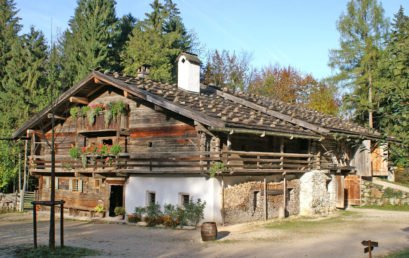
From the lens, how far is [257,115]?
73.8ft

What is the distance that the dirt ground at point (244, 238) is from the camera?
13422mm

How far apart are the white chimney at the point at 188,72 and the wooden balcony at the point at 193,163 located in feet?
17.9

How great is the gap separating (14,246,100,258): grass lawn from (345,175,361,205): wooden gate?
16919 mm

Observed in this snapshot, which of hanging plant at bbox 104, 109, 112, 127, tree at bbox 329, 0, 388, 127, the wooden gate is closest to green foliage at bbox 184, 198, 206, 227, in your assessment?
hanging plant at bbox 104, 109, 112, 127

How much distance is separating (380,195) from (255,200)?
1155 cm

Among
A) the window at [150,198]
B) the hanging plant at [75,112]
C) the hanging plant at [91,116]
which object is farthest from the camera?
the hanging plant at [75,112]

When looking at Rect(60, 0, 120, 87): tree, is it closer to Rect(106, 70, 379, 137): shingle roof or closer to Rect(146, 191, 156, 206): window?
Rect(106, 70, 379, 137): shingle roof

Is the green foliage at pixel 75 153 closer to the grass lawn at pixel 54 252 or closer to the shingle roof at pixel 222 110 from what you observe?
the shingle roof at pixel 222 110

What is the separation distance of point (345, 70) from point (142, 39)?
710 inches

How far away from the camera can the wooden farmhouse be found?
61.2 feet

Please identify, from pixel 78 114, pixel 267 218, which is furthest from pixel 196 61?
pixel 267 218

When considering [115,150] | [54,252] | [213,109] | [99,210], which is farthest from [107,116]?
[54,252]

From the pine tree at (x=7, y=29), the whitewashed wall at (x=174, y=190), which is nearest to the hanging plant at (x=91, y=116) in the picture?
the whitewashed wall at (x=174, y=190)

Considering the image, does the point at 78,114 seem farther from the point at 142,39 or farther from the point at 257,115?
the point at 142,39
